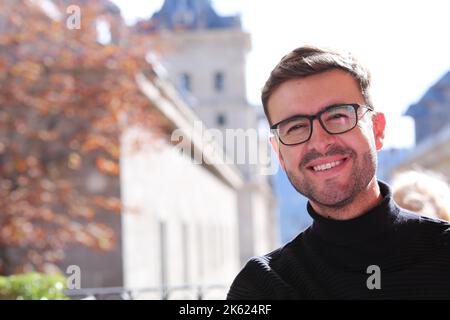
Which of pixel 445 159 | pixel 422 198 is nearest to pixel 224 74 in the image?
pixel 445 159

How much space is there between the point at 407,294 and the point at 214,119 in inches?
1522

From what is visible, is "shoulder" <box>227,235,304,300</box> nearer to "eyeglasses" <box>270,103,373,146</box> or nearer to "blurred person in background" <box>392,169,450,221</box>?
"eyeglasses" <box>270,103,373,146</box>

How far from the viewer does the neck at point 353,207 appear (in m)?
1.79

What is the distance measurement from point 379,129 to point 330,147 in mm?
218

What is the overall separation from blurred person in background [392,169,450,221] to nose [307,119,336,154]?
3.61ft

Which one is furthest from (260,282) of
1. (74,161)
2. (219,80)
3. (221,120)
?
(221,120)

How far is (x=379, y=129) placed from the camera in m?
1.91

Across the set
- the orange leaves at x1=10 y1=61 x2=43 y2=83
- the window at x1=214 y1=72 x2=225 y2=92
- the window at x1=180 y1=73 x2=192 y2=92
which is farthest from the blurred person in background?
the window at x1=214 y1=72 x2=225 y2=92

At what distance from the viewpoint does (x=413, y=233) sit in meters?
1.80

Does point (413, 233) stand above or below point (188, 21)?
below

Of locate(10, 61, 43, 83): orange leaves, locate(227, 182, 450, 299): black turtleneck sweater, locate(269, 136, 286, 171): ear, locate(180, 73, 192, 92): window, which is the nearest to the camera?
locate(227, 182, 450, 299): black turtleneck sweater

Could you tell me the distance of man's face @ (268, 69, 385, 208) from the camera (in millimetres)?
1759

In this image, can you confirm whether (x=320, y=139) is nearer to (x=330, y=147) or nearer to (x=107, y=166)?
(x=330, y=147)
